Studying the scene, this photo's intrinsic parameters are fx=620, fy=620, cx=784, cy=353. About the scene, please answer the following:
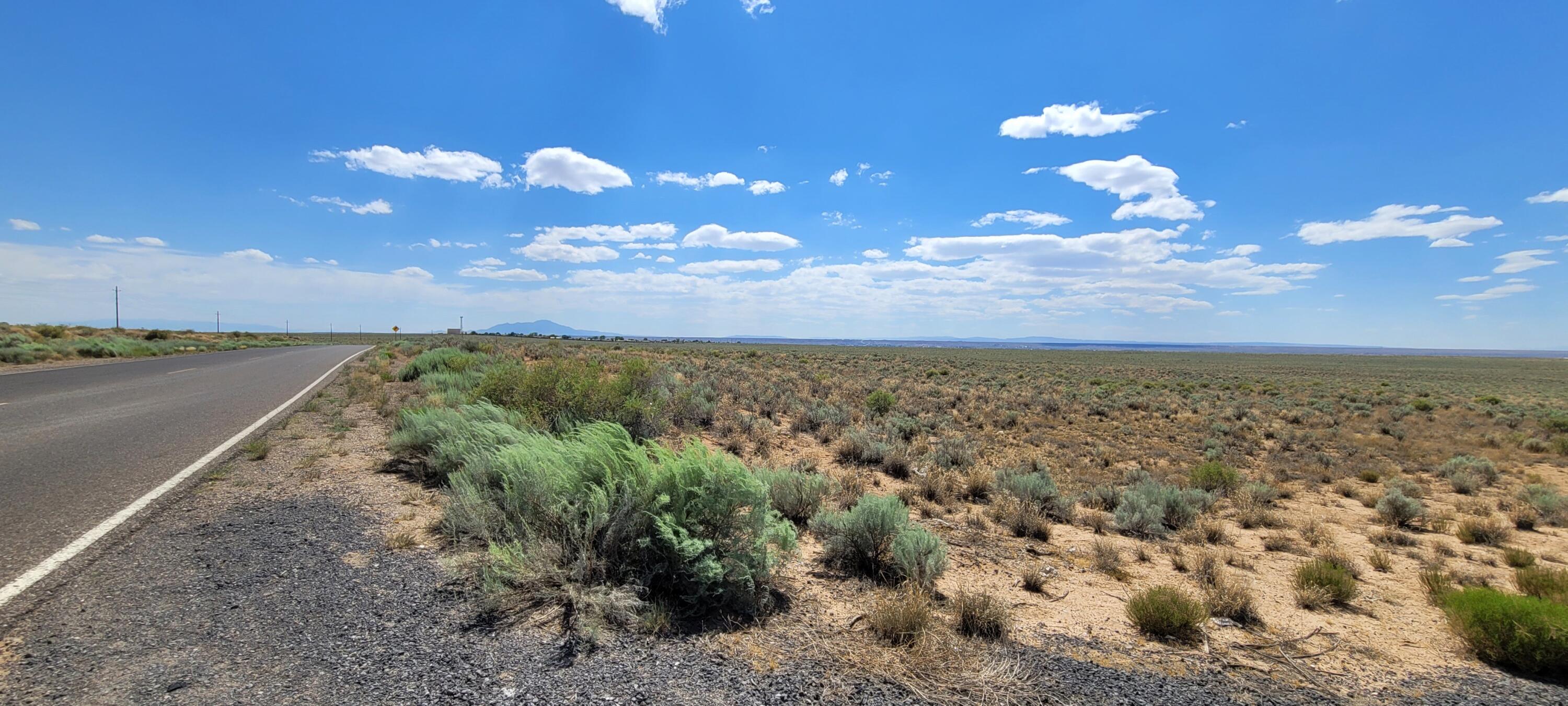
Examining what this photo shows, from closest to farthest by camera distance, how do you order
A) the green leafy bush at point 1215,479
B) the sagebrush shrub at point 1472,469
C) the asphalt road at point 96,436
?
the asphalt road at point 96,436 < the green leafy bush at point 1215,479 < the sagebrush shrub at point 1472,469

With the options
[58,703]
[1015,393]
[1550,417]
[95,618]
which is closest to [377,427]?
[95,618]

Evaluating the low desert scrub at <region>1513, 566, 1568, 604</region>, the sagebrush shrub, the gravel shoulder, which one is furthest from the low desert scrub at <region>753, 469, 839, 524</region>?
the sagebrush shrub

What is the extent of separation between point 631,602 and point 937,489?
5551 millimetres

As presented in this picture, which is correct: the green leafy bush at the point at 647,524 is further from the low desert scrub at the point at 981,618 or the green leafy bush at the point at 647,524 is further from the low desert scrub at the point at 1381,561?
the low desert scrub at the point at 1381,561

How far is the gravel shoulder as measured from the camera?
262 cm

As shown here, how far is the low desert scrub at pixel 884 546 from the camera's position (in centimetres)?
471

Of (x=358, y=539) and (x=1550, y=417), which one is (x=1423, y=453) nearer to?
(x=1550, y=417)

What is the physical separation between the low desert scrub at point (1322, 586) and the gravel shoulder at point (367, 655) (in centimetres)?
112

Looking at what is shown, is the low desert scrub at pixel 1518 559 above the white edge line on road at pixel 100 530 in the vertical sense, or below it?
below

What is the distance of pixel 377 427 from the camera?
30.3 feet

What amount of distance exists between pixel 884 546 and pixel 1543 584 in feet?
17.8

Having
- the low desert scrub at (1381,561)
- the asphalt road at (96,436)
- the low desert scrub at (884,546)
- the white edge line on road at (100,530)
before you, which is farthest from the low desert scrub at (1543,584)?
the asphalt road at (96,436)

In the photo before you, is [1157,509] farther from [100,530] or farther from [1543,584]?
[100,530]

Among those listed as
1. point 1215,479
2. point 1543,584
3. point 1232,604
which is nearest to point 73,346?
point 1232,604
